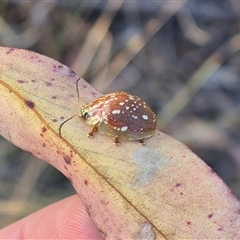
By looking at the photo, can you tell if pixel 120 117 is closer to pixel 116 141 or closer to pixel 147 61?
pixel 116 141

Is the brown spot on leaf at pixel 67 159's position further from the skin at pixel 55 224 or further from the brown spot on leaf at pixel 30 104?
the skin at pixel 55 224

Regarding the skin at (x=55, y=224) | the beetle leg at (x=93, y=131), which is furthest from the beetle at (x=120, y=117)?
the skin at (x=55, y=224)

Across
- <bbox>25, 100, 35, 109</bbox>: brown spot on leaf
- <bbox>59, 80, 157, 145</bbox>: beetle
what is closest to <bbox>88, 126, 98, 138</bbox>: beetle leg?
<bbox>59, 80, 157, 145</bbox>: beetle

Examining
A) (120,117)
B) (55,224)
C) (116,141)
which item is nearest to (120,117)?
(120,117)

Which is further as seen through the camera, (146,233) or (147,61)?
(147,61)

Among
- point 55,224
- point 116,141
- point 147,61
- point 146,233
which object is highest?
point 147,61

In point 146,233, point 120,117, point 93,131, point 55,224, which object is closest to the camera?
point 146,233
